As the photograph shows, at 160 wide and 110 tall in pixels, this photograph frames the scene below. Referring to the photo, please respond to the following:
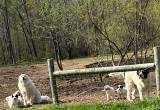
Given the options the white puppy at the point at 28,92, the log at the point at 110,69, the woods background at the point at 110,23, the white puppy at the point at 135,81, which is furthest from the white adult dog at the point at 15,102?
the woods background at the point at 110,23

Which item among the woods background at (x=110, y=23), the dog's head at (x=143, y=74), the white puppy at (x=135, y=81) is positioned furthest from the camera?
the woods background at (x=110, y=23)

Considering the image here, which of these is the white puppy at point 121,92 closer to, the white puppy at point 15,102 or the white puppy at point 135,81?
the white puppy at point 135,81

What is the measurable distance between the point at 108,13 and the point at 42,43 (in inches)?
1370

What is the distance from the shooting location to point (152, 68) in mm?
9773

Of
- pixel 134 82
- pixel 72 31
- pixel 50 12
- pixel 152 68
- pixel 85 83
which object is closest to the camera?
pixel 152 68

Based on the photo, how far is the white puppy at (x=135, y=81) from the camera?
10.9 meters

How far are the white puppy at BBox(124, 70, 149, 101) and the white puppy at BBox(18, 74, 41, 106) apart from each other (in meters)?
3.19

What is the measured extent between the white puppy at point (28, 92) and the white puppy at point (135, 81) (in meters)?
3.19

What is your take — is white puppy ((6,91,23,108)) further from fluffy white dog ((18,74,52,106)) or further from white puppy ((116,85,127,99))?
white puppy ((116,85,127,99))

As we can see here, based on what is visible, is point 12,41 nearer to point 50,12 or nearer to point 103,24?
point 50,12

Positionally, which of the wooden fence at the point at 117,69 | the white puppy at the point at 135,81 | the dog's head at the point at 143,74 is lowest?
the white puppy at the point at 135,81

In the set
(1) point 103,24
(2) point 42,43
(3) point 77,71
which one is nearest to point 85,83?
(1) point 103,24

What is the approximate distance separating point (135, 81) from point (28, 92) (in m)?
4.03

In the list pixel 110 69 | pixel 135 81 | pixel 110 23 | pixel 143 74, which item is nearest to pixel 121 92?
pixel 135 81
